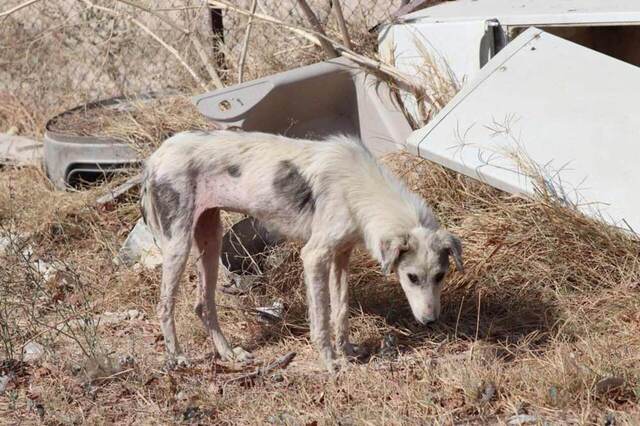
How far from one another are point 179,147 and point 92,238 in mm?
2055

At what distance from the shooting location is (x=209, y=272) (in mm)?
5887

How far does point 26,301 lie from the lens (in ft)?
19.4

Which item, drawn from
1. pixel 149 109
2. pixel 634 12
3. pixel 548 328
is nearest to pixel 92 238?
pixel 149 109

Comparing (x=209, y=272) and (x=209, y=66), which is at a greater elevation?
(x=209, y=66)

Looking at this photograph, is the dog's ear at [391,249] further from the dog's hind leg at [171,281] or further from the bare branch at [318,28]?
the bare branch at [318,28]

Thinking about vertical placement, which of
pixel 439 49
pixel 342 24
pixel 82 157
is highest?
pixel 342 24

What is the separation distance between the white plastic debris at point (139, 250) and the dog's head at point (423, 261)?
6.62 feet

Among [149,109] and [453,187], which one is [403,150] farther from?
[149,109]

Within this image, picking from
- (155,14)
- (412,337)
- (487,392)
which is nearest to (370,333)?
(412,337)

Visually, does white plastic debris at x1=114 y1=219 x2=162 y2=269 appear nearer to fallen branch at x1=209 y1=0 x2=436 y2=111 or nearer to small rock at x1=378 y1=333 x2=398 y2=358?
fallen branch at x1=209 y1=0 x2=436 y2=111

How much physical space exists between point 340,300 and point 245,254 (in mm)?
1001

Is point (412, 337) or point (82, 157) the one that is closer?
point (412, 337)

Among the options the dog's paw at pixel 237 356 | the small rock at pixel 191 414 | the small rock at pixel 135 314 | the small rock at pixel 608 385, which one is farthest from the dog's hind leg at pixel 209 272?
the small rock at pixel 608 385

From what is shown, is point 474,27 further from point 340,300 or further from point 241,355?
point 241,355
